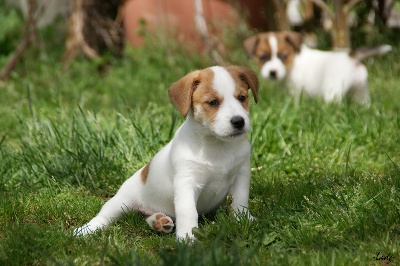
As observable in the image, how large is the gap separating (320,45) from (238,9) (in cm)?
118

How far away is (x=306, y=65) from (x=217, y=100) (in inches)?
154

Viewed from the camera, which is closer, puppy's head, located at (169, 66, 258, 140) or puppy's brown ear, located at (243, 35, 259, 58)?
puppy's head, located at (169, 66, 258, 140)

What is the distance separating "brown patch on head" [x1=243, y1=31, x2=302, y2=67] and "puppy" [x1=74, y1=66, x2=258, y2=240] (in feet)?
11.7

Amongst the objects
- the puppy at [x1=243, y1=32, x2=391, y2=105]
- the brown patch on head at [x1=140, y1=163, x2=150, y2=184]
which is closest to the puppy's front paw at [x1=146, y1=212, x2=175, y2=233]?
the brown patch on head at [x1=140, y1=163, x2=150, y2=184]

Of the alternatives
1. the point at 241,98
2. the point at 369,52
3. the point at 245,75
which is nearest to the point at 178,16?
the point at 369,52

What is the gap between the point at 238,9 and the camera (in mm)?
8664

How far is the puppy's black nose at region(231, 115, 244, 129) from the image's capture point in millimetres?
3422

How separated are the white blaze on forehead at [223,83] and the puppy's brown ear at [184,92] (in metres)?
0.12

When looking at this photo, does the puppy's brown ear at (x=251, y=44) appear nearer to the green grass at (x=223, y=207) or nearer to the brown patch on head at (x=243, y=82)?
the green grass at (x=223, y=207)

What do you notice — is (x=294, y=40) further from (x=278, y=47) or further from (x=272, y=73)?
(x=272, y=73)

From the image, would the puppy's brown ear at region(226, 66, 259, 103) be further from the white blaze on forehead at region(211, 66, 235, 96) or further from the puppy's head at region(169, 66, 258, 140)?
the white blaze on forehead at region(211, 66, 235, 96)

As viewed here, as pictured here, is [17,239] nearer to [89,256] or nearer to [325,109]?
[89,256]

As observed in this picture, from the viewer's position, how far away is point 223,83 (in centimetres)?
352

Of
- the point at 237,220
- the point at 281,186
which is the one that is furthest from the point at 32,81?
the point at 237,220
